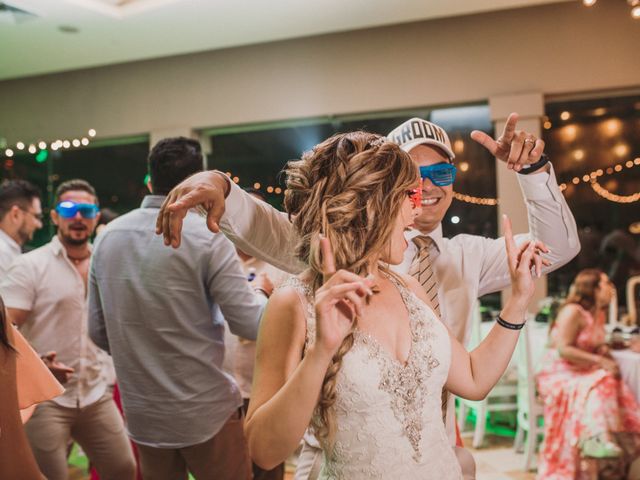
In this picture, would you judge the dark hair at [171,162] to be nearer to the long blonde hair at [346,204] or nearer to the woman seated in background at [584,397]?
the long blonde hair at [346,204]

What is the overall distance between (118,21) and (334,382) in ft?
14.3

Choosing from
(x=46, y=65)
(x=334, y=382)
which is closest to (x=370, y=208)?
(x=334, y=382)

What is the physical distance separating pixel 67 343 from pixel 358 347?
79.3 inches

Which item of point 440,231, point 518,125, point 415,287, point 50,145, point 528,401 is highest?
point 50,145

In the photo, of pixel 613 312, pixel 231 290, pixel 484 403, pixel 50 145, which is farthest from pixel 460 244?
pixel 50 145

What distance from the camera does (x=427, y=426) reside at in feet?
3.70

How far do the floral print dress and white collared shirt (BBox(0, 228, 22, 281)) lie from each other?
3.22 m

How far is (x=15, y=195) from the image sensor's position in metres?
3.40

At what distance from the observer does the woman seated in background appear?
10.8 feet

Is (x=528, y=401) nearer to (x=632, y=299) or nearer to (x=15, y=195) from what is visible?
(x=632, y=299)

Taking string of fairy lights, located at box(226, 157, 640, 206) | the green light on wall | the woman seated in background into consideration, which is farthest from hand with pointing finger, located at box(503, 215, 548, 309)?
the green light on wall

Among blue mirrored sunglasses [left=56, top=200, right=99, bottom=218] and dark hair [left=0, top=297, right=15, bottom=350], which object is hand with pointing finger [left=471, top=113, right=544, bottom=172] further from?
blue mirrored sunglasses [left=56, top=200, right=99, bottom=218]

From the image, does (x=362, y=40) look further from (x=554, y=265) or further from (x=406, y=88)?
(x=554, y=265)

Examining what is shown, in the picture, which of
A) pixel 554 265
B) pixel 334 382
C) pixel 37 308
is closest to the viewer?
pixel 334 382
